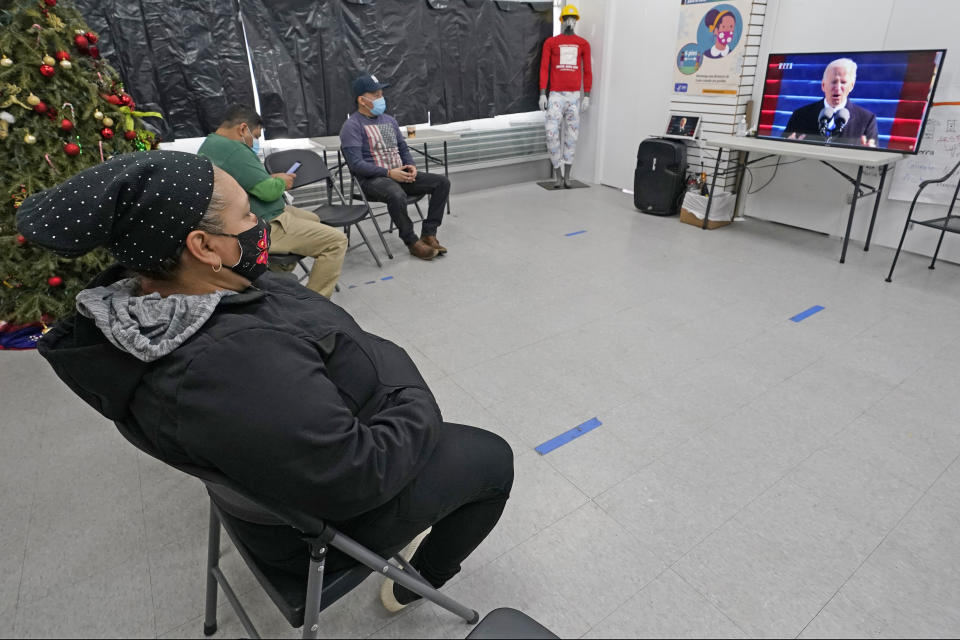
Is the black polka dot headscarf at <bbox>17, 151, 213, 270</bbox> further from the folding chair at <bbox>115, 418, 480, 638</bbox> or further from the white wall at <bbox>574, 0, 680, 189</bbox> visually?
the white wall at <bbox>574, 0, 680, 189</bbox>

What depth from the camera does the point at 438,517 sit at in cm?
118

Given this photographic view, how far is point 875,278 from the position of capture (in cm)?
346

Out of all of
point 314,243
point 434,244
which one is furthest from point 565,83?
point 314,243

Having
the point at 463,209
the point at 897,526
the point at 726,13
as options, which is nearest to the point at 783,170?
the point at 726,13

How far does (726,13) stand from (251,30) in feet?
12.4

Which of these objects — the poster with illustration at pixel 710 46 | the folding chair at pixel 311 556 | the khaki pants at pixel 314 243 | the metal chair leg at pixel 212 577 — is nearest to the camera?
the folding chair at pixel 311 556

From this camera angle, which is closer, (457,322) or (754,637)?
(754,637)

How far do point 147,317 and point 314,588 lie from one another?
1.94ft

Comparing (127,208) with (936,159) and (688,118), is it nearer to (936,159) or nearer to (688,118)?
(936,159)

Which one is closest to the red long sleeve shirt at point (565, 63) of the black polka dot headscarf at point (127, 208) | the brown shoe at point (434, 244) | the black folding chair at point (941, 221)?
the brown shoe at point (434, 244)

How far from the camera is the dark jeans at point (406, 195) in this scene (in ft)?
12.7

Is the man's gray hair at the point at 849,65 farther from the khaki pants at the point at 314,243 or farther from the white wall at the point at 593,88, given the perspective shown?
the khaki pants at the point at 314,243

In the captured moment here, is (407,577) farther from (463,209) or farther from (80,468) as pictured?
(463,209)

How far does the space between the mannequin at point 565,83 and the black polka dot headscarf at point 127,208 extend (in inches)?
209
